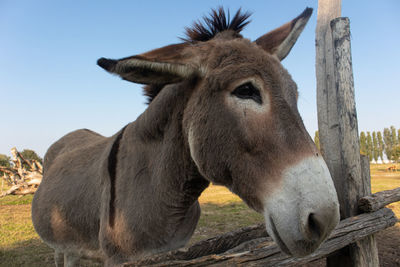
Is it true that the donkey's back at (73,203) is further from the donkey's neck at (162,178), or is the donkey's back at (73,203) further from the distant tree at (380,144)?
the distant tree at (380,144)

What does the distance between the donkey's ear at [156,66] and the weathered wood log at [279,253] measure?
3.77 ft

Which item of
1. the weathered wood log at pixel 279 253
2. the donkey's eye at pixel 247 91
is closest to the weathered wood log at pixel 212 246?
the weathered wood log at pixel 279 253

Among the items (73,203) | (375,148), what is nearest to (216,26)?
(73,203)

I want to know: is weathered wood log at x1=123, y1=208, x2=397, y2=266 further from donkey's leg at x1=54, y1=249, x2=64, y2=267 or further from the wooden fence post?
donkey's leg at x1=54, y1=249, x2=64, y2=267

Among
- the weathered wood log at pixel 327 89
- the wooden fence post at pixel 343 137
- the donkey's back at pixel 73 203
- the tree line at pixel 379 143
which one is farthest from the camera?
the tree line at pixel 379 143

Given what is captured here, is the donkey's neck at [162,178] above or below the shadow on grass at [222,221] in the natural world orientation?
above

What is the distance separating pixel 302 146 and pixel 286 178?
0.64 ft

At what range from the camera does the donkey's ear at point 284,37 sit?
198 centimetres

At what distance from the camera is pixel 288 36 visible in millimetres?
2018

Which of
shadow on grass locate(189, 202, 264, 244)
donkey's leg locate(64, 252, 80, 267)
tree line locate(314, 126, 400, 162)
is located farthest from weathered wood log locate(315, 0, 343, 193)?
tree line locate(314, 126, 400, 162)

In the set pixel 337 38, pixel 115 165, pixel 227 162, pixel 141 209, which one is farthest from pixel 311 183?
pixel 337 38

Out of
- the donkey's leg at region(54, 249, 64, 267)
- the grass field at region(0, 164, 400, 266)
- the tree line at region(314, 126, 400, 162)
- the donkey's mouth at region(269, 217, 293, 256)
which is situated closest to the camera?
the donkey's mouth at region(269, 217, 293, 256)

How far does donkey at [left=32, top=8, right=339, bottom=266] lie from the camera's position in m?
1.18

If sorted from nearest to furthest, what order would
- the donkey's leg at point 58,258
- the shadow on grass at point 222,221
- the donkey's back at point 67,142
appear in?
the donkey's leg at point 58,258 < the donkey's back at point 67,142 < the shadow on grass at point 222,221
